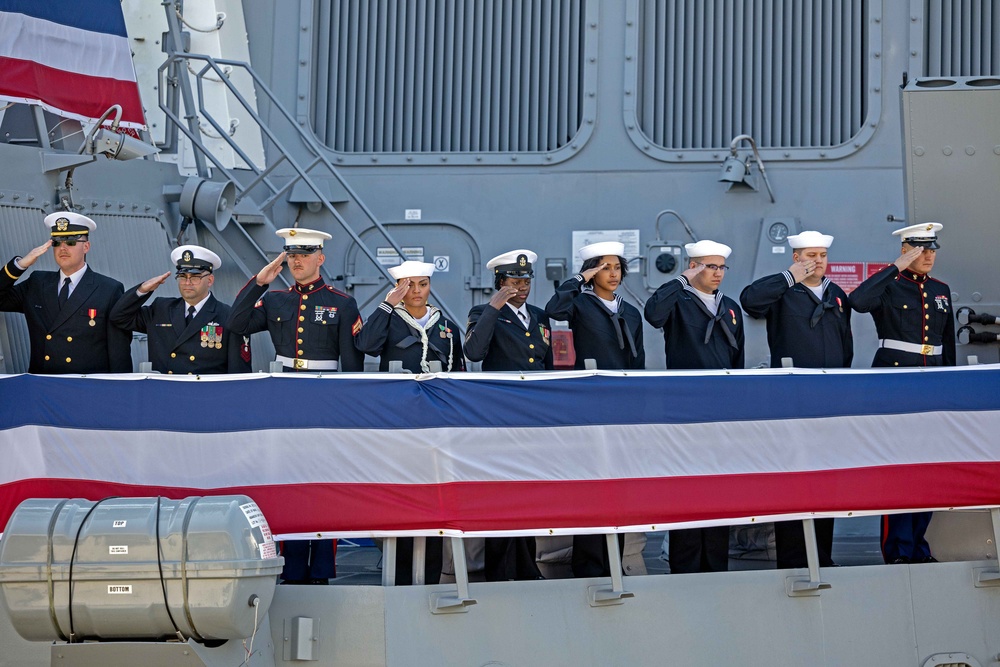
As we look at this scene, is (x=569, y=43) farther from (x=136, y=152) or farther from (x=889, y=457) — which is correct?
(x=889, y=457)

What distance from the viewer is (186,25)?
6590mm

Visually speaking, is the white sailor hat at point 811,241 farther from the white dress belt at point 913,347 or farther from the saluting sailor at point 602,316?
the saluting sailor at point 602,316

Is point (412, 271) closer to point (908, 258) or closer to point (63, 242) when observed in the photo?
point (63, 242)

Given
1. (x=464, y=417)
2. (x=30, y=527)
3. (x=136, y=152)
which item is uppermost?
(x=136, y=152)

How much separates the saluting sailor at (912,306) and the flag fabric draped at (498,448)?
750 mm

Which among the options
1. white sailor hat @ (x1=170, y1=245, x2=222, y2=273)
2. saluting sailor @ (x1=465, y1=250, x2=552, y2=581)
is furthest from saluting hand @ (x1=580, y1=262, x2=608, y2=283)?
white sailor hat @ (x1=170, y1=245, x2=222, y2=273)

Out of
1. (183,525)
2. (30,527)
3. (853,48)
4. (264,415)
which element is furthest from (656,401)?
(853,48)

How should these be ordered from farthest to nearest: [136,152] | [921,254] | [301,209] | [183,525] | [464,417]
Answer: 1. [301,209]
2. [136,152]
3. [921,254]
4. [464,417]
5. [183,525]

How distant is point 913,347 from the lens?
5.12m

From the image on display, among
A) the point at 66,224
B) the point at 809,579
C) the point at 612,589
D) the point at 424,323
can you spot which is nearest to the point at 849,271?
the point at 809,579

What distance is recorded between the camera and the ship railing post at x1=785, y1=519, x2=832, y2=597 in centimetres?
426

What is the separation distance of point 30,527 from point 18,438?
69 centimetres

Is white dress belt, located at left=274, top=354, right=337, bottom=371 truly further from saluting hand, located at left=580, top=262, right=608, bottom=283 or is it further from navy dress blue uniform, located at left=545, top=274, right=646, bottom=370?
saluting hand, located at left=580, top=262, right=608, bottom=283

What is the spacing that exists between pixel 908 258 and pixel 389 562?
245cm
